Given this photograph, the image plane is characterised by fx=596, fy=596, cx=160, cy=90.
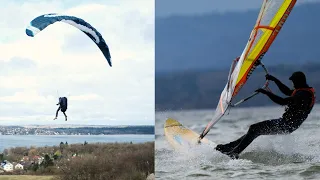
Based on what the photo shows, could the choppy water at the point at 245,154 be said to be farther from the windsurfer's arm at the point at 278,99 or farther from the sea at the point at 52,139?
the sea at the point at 52,139

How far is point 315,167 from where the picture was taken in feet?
15.3

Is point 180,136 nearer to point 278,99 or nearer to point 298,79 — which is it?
point 278,99

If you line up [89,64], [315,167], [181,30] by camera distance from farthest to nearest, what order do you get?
[89,64] < [181,30] < [315,167]

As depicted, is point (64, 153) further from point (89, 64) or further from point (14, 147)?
point (89, 64)

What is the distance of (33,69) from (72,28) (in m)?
0.50

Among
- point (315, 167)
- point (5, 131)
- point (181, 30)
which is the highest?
point (181, 30)

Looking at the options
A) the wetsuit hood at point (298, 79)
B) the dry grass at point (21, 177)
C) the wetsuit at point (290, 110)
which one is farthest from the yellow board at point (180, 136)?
the dry grass at point (21, 177)

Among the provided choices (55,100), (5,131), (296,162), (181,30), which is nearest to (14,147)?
(5,131)

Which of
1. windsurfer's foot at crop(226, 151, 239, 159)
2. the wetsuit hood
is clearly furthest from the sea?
the wetsuit hood

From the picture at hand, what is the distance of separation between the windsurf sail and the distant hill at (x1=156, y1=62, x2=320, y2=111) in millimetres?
50

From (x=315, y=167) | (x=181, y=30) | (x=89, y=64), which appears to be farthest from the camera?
(x=89, y=64)

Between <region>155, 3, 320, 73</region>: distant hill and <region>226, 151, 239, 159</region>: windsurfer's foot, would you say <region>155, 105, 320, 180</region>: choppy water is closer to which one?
<region>226, 151, 239, 159</region>: windsurfer's foot

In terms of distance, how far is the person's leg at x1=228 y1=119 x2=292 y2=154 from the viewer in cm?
476

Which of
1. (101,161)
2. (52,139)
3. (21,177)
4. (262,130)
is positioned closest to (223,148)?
(262,130)
